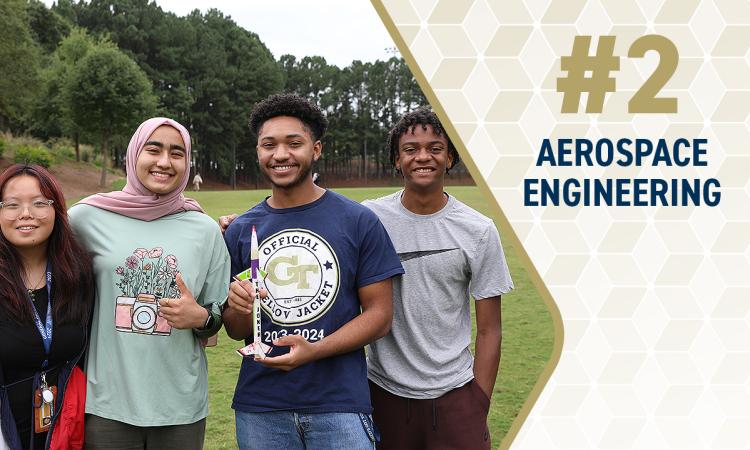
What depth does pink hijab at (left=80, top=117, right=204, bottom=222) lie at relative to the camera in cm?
299

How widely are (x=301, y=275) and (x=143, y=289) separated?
26.7 inches

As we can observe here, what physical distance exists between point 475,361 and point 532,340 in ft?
15.2

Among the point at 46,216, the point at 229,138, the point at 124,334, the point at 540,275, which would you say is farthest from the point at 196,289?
the point at 229,138

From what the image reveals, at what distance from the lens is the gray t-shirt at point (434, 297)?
3094 millimetres

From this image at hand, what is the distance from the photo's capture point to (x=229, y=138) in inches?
2192

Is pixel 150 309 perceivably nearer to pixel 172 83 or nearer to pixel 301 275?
pixel 301 275

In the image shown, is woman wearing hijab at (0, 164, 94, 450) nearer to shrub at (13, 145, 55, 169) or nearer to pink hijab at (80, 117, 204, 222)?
pink hijab at (80, 117, 204, 222)

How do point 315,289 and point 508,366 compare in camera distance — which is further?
point 508,366

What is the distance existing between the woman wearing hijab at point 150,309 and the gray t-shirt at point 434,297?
2.62ft

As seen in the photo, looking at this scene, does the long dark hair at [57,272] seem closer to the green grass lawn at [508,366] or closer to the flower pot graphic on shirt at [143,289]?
the flower pot graphic on shirt at [143,289]

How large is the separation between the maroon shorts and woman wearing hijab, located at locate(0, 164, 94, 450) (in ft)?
4.46

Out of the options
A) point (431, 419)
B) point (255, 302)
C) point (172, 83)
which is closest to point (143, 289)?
point (255, 302)

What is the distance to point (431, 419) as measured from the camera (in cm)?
312

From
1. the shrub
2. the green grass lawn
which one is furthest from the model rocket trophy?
the shrub
